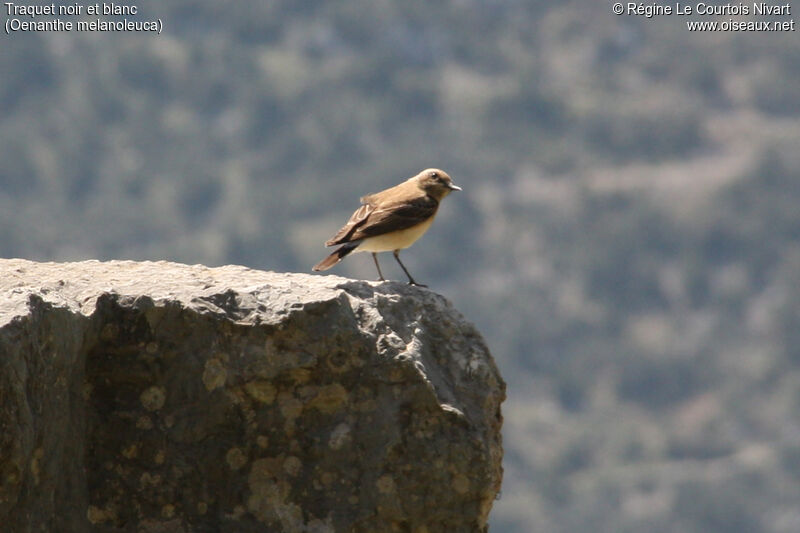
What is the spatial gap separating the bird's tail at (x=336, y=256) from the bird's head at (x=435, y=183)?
1223 mm

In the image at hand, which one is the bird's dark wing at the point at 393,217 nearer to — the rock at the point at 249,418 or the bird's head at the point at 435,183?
the bird's head at the point at 435,183

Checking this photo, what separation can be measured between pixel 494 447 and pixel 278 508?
116 cm

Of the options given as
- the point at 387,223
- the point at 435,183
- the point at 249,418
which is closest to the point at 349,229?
the point at 387,223

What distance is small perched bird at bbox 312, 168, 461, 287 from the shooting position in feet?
33.5

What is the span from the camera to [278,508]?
22.9ft

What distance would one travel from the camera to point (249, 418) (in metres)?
6.95

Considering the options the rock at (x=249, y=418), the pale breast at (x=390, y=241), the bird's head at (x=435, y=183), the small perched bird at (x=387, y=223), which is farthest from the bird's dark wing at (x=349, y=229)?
the rock at (x=249, y=418)

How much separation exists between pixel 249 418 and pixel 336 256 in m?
3.12

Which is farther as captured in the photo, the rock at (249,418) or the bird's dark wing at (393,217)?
the bird's dark wing at (393,217)

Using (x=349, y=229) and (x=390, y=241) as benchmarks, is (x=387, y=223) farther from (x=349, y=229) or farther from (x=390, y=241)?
(x=349, y=229)

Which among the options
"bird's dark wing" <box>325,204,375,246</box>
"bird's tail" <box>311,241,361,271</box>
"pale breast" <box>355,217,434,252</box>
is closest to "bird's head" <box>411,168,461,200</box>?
"pale breast" <box>355,217,434,252</box>

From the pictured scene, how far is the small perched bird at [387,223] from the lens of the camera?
33.5 feet

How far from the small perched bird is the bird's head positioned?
159mm

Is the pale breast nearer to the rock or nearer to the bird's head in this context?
the bird's head
